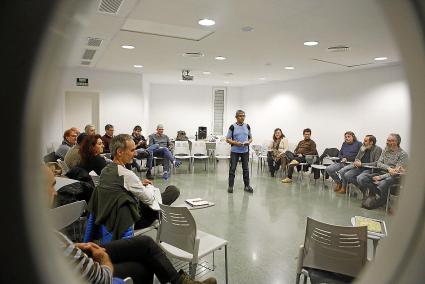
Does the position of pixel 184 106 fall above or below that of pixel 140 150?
above

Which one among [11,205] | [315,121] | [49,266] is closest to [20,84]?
[11,205]

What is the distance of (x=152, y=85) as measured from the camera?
1019 centimetres

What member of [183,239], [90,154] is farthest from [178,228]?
[90,154]

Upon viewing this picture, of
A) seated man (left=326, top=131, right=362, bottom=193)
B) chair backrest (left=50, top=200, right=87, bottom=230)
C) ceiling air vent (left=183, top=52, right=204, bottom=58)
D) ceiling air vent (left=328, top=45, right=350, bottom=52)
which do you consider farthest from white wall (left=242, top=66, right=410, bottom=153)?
chair backrest (left=50, top=200, right=87, bottom=230)

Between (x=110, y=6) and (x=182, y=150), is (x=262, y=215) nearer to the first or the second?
(x=110, y=6)

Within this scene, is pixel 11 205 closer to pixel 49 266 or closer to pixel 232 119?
pixel 49 266

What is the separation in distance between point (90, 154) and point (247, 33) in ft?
8.07

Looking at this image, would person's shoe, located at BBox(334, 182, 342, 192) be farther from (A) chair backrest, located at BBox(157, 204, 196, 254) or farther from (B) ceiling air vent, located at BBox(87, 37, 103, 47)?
(B) ceiling air vent, located at BBox(87, 37, 103, 47)

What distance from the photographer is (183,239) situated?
2.17 meters

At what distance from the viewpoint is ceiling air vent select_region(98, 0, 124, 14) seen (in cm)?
272

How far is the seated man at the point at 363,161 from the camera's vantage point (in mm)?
5296

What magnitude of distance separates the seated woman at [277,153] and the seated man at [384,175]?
7.37 ft

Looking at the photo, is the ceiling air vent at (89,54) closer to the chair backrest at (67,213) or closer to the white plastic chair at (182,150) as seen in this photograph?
the white plastic chair at (182,150)

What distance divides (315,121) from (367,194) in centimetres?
311
